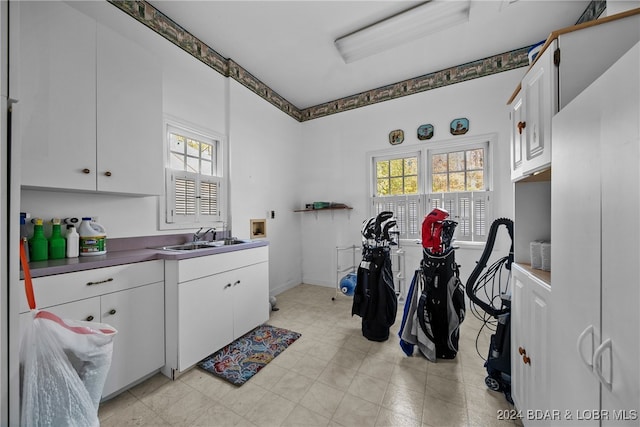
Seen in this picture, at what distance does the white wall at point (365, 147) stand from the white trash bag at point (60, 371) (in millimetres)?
3250

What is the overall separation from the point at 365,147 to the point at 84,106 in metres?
3.20

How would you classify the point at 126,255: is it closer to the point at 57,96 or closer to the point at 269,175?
the point at 57,96

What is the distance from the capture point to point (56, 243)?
156cm

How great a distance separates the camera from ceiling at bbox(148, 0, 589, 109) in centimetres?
223

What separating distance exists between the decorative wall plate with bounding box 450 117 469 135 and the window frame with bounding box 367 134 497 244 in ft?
0.33

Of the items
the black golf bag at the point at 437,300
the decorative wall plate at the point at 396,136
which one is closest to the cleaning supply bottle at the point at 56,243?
the black golf bag at the point at 437,300

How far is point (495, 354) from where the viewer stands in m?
1.62

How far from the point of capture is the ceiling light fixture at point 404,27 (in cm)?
220

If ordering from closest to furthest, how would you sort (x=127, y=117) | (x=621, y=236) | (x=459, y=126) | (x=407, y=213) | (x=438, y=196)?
1. (x=621, y=236)
2. (x=127, y=117)
3. (x=459, y=126)
4. (x=438, y=196)
5. (x=407, y=213)

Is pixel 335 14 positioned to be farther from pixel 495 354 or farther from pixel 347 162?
pixel 495 354

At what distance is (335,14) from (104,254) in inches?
112

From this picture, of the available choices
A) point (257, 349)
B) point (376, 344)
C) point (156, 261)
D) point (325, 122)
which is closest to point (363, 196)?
point (325, 122)

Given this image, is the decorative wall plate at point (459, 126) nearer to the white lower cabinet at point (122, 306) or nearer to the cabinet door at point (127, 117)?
the cabinet door at point (127, 117)

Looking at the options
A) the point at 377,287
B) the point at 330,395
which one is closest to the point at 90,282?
the point at 330,395
